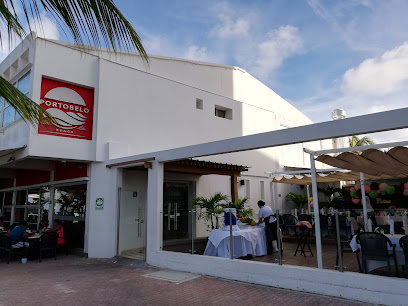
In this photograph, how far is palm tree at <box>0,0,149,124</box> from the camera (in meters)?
2.85

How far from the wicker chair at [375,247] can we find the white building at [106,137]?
4.55 meters

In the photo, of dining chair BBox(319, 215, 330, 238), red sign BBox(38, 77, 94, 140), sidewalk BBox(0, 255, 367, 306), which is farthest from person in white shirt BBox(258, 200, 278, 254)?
red sign BBox(38, 77, 94, 140)

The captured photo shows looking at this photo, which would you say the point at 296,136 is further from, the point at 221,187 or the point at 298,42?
the point at 221,187

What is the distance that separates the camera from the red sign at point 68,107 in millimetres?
10383

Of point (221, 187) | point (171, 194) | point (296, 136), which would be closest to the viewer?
point (296, 136)

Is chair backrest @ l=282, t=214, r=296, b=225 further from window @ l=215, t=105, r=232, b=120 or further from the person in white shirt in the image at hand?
window @ l=215, t=105, r=232, b=120

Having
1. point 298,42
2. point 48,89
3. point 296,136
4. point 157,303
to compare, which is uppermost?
point 298,42

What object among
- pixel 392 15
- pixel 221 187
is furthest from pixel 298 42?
pixel 221 187

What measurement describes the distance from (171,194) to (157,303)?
6.93 m

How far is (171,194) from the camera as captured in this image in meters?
12.6

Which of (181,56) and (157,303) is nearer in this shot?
(157,303)

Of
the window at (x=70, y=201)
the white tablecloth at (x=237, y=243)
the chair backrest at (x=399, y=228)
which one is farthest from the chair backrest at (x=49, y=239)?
the chair backrest at (x=399, y=228)

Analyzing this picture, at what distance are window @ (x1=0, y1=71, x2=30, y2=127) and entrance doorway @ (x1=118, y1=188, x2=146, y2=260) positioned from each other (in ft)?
15.8

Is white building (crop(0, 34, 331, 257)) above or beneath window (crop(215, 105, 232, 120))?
beneath
